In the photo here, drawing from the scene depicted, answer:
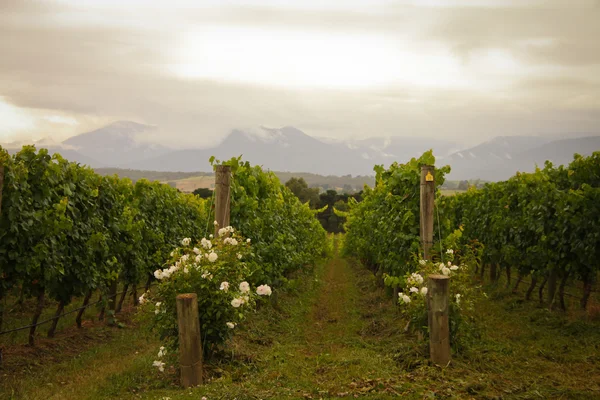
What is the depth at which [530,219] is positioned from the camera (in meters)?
11.7

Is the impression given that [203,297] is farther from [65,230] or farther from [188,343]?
[65,230]

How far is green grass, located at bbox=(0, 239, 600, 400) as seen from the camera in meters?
5.24

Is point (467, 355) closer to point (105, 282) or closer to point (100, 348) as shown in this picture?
point (100, 348)

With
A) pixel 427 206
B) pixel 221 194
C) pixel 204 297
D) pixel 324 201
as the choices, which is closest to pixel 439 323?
A: pixel 427 206

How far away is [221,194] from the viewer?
779cm

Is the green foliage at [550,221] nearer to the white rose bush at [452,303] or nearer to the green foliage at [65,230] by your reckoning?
the white rose bush at [452,303]

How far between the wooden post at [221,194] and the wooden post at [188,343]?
7.95ft

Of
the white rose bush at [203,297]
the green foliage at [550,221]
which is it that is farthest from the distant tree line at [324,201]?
the white rose bush at [203,297]

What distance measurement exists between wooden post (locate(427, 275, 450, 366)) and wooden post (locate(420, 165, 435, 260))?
173 centimetres

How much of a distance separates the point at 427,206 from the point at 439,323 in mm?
2363

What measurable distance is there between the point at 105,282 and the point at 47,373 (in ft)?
9.57

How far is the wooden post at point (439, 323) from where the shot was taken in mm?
6070

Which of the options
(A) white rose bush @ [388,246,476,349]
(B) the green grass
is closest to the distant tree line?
(B) the green grass

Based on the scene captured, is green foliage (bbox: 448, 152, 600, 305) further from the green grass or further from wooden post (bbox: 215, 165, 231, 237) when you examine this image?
wooden post (bbox: 215, 165, 231, 237)
